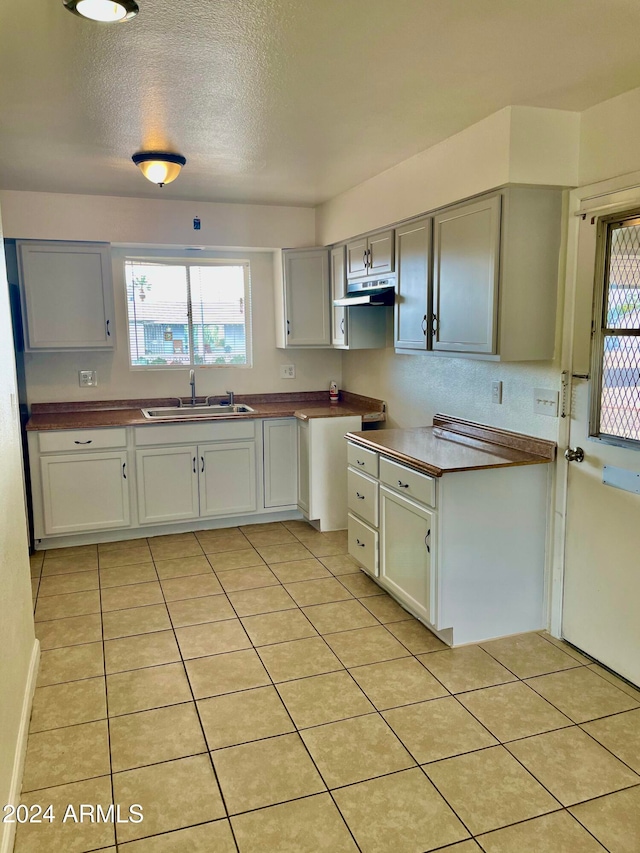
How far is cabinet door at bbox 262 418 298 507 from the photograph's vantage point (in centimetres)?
474

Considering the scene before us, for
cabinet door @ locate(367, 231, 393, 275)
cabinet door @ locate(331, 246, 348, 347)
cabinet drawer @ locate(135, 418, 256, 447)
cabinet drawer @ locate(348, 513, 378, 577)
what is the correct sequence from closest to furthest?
cabinet drawer @ locate(348, 513, 378, 577) < cabinet door @ locate(367, 231, 393, 275) < cabinet drawer @ locate(135, 418, 256, 447) < cabinet door @ locate(331, 246, 348, 347)

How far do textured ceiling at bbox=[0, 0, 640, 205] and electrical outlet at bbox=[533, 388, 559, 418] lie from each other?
1.23 metres

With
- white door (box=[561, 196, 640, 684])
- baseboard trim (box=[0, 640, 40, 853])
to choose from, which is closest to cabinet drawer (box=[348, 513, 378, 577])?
white door (box=[561, 196, 640, 684])

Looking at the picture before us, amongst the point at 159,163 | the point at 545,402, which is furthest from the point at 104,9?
the point at 545,402

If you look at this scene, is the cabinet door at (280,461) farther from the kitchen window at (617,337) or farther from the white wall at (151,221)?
the kitchen window at (617,337)

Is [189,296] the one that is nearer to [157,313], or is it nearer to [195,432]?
[157,313]

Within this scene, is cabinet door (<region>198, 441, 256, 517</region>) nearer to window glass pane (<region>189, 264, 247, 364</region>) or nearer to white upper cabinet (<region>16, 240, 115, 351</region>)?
window glass pane (<region>189, 264, 247, 364</region>)

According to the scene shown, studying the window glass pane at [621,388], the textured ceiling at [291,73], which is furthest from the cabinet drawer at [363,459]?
the textured ceiling at [291,73]

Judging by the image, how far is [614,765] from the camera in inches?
85.4

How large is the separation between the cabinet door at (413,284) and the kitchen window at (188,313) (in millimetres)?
1844

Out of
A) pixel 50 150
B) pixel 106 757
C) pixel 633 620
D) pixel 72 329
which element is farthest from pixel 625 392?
pixel 72 329

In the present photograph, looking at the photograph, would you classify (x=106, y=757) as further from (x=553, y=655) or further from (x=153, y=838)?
(x=553, y=655)

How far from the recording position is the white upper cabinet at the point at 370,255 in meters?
3.82

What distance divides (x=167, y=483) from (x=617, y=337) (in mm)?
3105
